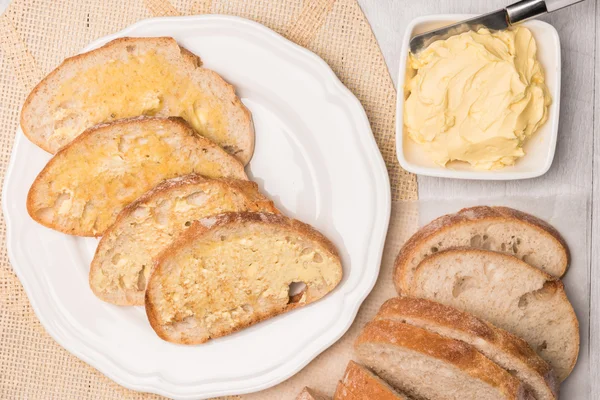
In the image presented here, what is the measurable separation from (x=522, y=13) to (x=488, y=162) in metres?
0.64

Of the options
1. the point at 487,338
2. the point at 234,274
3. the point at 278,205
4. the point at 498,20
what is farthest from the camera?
the point at 278,205

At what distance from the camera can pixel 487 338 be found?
2758 millimetres

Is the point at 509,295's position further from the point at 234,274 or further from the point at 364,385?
the point at 234,274

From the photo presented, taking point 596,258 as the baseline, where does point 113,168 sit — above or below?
above

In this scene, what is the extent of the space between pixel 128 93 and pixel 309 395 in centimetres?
156

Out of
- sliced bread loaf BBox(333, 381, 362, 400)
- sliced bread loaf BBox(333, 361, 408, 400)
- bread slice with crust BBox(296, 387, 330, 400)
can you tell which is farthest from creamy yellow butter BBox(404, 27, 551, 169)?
bread slice with crust BBox(296, 387, 330, 400)

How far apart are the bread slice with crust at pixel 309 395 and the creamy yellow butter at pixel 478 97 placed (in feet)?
3.90

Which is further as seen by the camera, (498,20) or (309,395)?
(309,395)

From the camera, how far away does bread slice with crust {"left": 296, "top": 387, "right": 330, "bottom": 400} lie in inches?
119

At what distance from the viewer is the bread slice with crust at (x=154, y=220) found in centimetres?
288

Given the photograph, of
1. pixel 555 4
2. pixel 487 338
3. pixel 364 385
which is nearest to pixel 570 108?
pixel 555 4

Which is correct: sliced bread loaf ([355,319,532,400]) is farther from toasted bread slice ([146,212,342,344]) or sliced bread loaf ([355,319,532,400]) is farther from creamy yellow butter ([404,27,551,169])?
creamy yellow butter ([404,27,551,169])

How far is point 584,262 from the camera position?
3.15 metres

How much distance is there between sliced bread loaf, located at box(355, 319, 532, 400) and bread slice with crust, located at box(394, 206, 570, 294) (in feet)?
1.00
